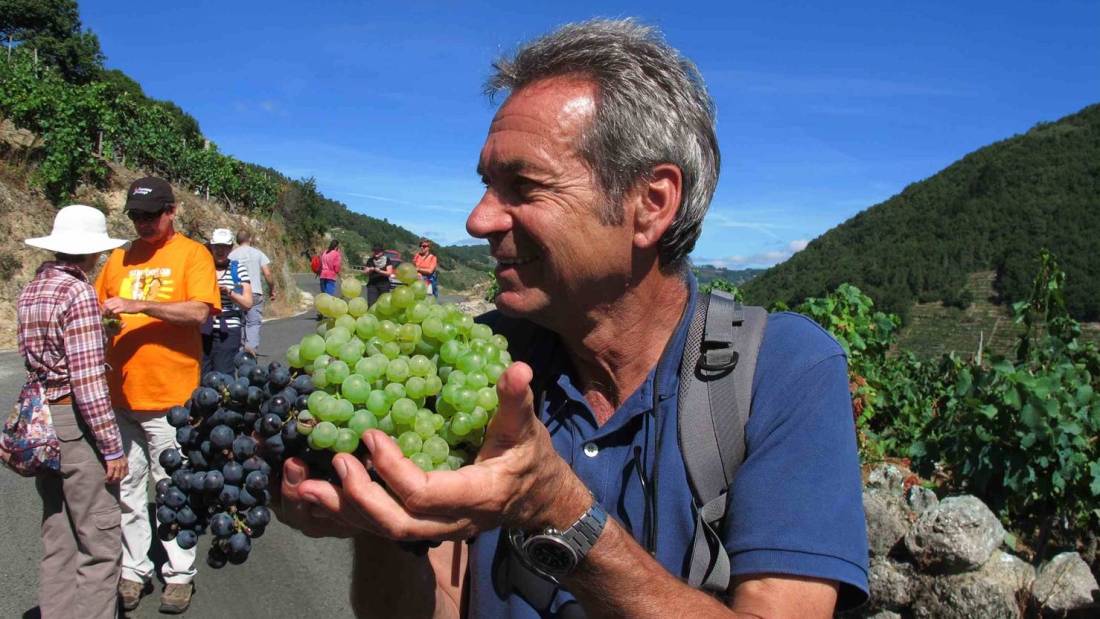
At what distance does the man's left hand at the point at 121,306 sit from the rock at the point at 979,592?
4.61 metres

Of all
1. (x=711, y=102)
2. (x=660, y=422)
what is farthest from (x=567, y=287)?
(x=711, y=102)

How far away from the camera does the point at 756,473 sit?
5.04 ft

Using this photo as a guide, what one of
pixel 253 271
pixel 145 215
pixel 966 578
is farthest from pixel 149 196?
pixel 966 578

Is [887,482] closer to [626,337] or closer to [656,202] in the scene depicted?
[626,337]

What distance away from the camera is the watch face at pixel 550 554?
137 cm

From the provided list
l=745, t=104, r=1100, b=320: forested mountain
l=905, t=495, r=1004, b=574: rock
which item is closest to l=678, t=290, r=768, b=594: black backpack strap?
l=905, t=495, r=1004, b=574: rock

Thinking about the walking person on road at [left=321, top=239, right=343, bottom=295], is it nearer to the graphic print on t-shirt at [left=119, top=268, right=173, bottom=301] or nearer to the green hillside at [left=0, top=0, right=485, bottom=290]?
the graphic print on t-shirt at [left=119, top=268, right=173, bottom=301]

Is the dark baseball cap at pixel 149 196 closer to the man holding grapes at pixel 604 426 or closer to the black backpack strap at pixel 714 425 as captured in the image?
the man holding grapes at pixel 604 426

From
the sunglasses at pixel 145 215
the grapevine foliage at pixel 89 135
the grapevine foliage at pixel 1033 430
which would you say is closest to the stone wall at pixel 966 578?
the grapevine foliage at pixel 1033 430

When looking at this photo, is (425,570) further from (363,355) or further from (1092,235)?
(1092,235)

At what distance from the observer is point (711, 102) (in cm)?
197

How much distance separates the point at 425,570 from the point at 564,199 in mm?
1006

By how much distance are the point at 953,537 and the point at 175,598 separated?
4.55 metres

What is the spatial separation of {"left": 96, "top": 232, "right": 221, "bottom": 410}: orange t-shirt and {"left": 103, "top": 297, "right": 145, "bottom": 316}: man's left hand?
14 cm
